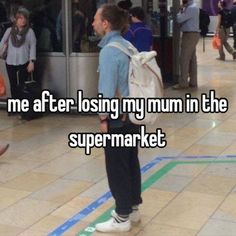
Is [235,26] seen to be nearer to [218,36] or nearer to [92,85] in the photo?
[218,36]

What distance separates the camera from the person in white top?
7.80 m

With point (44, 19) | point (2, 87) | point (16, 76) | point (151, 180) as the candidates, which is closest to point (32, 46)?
point (16, 76)

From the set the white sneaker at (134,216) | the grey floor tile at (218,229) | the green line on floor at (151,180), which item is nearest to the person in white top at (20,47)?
the green line on floor at (151,180)

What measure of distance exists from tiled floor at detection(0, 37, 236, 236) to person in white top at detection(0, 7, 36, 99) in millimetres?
698

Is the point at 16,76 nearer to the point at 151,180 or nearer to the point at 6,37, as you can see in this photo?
the point at 6,37

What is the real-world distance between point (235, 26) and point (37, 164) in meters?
11.2

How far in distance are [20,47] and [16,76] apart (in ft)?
1.46

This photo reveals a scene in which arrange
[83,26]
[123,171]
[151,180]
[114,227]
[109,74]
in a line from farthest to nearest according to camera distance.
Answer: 1. [83,26]
2. [151,180]
3. [114,227]
4. [123,171]
5. [109,74]

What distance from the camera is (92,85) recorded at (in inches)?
320

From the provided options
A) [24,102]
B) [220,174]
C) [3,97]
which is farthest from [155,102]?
[3,97]

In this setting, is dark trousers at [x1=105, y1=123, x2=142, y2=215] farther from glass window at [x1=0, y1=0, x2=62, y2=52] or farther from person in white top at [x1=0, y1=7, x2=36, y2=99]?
glass window at [x1=0, y1=0, x2=62, y2=52]

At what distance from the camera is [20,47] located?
309 inches

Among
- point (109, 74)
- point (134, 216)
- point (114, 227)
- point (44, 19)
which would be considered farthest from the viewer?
point (44, 19)

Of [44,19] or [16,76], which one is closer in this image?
[16,76]
